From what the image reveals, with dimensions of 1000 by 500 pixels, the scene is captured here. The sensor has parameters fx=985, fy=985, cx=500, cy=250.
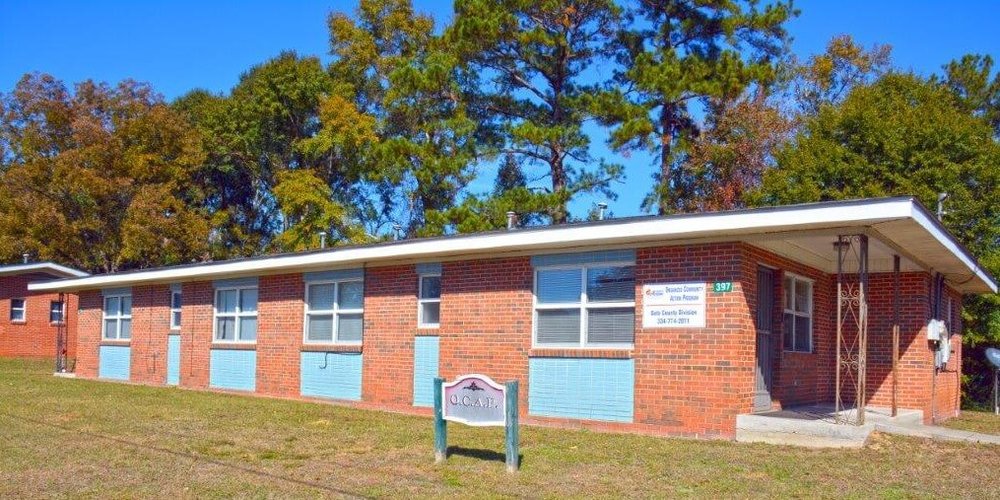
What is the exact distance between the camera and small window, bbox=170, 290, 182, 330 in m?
21.9

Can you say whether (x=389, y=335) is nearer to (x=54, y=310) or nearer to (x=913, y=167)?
(x=913, y=167)

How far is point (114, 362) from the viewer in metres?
23.8

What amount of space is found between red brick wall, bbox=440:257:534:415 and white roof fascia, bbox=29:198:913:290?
1.24 feet

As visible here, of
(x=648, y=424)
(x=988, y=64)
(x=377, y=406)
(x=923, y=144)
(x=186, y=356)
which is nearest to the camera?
(x=648, y=424)

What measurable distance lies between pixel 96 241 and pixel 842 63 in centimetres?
3036

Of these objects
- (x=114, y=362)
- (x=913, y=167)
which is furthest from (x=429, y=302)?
(x=913, y=167)

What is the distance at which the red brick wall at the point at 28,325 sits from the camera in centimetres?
3544

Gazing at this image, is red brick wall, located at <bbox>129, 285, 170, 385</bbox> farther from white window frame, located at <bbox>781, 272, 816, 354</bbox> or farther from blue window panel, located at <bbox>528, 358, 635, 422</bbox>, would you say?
white window frame, located at <bbox>781, 272, 816, 354</bbox>

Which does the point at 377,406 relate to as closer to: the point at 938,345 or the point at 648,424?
the point at 648,424

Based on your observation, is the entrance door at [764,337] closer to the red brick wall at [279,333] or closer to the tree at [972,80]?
the red brick wall at [279,333]

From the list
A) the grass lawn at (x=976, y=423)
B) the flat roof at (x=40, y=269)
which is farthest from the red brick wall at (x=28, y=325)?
the grass lawn at (x=976, y=423)

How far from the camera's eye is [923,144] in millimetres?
23594

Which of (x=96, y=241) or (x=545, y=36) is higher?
(x=545, y=36)

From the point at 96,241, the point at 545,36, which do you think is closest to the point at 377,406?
the point at 545,36
